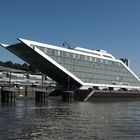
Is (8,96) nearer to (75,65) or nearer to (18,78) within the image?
(75,65)

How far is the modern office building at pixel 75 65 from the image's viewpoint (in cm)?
9775

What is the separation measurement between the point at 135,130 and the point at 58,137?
8851mm

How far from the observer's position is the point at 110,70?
124375 millimetres

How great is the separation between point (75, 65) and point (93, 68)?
9.91 metres

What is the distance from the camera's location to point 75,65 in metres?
108

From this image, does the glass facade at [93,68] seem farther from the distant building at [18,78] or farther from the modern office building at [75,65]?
the distant building at [18,78]

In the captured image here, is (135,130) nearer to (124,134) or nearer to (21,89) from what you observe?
(124,134)

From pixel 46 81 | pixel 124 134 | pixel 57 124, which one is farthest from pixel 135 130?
pixel 46 81

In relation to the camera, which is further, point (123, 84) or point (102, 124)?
point (123, 84)

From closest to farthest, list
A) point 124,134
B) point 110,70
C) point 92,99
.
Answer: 1. point 124,134
2. point 92,99
3. point 110,70

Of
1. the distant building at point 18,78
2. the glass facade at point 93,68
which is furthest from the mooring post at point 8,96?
the distant building at point 18,78

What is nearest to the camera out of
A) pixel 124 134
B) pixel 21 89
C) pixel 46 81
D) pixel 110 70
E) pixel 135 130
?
pixel 124 134

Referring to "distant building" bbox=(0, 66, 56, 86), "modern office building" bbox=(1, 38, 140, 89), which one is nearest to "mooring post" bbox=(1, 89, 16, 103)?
"modern office building" bbox=(1, 38, 140, 89)

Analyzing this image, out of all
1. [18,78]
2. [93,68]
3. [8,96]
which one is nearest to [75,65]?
[93,68]
